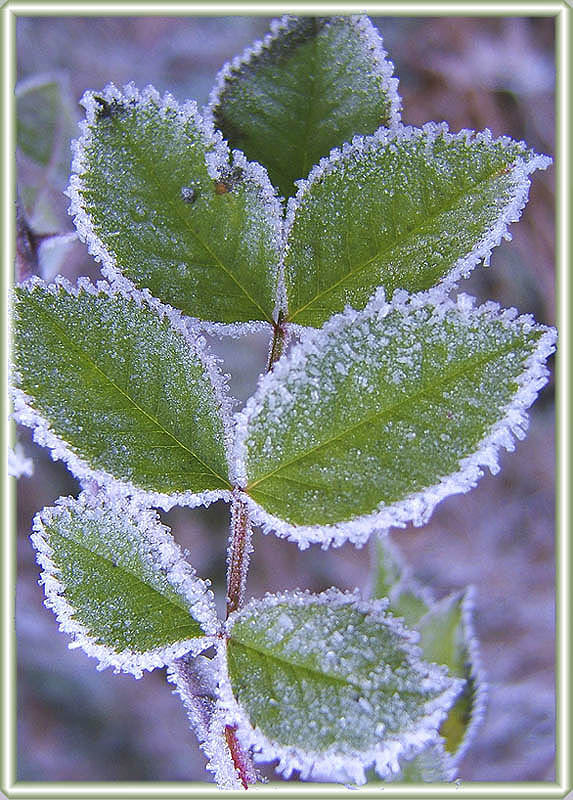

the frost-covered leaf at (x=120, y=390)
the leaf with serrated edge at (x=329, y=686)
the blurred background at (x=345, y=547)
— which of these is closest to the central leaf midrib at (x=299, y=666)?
the leaf with serrated edge at (x=329, y=686)

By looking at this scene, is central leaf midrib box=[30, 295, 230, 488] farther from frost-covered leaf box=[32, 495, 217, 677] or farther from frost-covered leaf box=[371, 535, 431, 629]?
frost-covered leaf box=[371, 535, 431, 629]

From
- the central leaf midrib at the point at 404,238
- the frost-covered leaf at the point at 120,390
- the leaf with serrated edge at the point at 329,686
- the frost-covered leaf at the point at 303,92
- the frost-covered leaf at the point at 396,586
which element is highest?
the frost-covered leaf at the point at 303,92

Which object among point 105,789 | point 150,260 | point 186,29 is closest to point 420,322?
point 150,260

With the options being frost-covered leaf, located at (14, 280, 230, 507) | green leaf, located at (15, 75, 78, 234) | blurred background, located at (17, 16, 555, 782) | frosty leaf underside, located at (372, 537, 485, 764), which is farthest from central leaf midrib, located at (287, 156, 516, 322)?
blurred background, located at (17, 16, 555, 782)

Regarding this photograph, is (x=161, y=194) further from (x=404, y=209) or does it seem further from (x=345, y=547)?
(x=345, y=547)

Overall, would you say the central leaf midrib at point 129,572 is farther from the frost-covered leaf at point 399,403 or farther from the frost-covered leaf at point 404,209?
the frost-covered leaf at point 404,209

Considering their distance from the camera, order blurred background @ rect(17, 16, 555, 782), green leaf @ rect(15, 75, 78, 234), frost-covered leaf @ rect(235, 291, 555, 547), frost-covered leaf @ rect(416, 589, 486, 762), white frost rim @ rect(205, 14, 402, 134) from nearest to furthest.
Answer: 1. frost-covered leaf @ rect(235, 291, 555, 547)
2. white frost rim @ rect(205, 14, 402, 134)
3. frost-covered leaf @ rect(416, 589, 486, 762)
4. green leaf @ rect(15, 75, 78, 234)
5. blurred background @ rect(17, 16, 555, 782)

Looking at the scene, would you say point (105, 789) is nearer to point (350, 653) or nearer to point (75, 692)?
point (350, 653)

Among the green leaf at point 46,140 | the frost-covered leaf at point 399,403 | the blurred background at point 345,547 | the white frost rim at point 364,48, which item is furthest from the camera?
the blurred background at point 345,547
